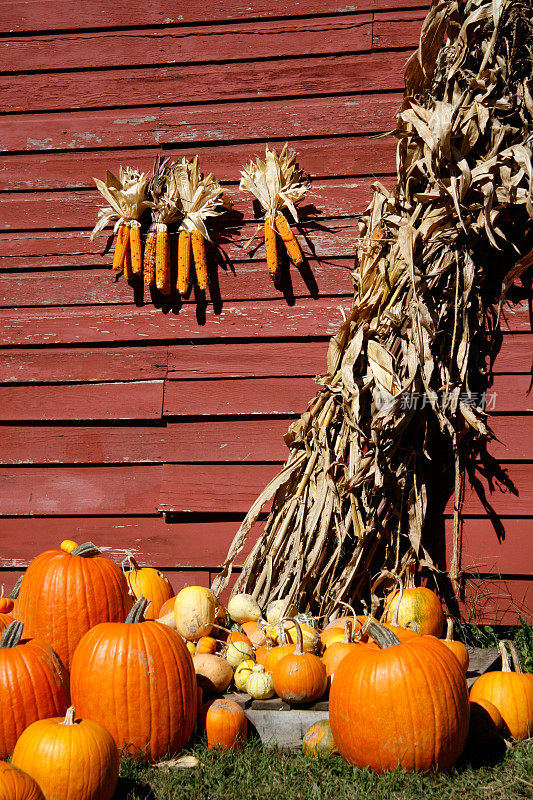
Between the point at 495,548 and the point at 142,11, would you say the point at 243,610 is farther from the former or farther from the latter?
the point at 142,11

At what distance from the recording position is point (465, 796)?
2.04 m

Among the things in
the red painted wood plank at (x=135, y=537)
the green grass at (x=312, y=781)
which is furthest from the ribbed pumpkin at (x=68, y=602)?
the red painted wood plank at (x=135, y=537)

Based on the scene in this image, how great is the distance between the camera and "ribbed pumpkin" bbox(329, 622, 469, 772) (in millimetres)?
2088

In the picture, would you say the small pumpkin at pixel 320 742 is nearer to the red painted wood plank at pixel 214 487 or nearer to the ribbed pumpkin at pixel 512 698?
the ribbed pumpkin at pixel 512 698

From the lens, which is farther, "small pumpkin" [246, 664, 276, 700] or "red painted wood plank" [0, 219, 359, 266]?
"red painted wood plank" [0, 219, 359, 266]

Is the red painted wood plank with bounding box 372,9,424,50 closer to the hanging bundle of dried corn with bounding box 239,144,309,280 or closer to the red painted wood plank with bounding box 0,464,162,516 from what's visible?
the hanging bundle of dried corn with bounding box 239,144,309,280

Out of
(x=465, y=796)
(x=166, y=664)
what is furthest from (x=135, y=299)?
(x=465, y=796)

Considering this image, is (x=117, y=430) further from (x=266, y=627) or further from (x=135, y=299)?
(x=266, y=627)

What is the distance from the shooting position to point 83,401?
3.98m

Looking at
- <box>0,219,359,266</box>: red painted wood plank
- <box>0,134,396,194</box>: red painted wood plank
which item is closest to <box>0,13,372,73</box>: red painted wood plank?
<box>0,134,396,194</box>: red painted wood plank

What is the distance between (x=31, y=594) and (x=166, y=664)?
2.38ft

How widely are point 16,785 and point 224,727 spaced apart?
84cm

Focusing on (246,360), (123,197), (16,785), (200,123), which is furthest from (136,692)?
(200,123)

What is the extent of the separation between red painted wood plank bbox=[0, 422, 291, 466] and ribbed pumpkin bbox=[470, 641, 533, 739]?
1.63 meters
